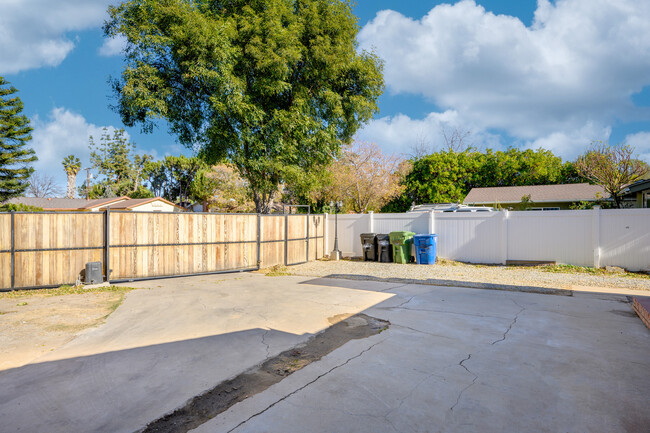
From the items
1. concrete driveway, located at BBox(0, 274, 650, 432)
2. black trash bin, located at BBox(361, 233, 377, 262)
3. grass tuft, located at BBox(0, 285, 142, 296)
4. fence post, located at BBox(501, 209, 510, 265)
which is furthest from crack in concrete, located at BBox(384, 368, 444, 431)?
black trash bin, located at BBox(361, 233, 377, 262)

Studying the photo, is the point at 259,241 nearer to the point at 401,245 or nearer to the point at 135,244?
the point at 135,244

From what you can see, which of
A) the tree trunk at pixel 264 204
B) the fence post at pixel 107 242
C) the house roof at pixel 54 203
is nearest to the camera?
the fence post at pixel 107 242

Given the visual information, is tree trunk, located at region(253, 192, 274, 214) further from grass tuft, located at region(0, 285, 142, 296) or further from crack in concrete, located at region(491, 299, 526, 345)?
crack in concrete, located at region(491, 299, 526, 345)

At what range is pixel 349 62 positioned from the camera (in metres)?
14.8

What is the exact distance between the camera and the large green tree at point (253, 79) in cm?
1250

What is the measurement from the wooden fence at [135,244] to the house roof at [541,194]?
60.1ft

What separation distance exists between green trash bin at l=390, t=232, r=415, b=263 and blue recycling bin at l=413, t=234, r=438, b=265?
1.41 feet

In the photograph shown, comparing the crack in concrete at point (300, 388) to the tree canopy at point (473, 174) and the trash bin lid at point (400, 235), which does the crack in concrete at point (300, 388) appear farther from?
the tree canopy at point (473, 174)

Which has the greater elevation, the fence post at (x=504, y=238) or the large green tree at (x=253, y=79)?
the large green tree at (x=253, y=79)

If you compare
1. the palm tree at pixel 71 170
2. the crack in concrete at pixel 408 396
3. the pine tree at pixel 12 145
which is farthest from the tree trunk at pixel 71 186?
the crack in concrete at pixel 408 396

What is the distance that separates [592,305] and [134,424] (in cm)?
775

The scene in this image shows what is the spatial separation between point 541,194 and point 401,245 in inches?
661

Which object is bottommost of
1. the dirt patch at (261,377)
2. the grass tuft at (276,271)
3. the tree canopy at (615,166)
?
the grass tuft at (276,271)

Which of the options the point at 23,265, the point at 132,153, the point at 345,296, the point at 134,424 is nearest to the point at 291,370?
the point at 134,424
